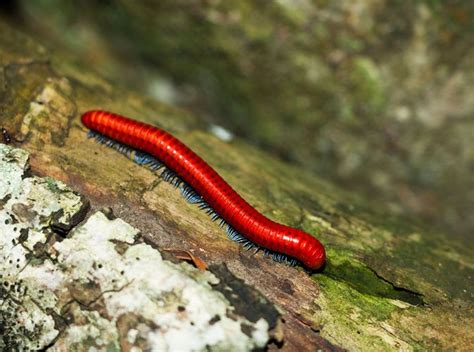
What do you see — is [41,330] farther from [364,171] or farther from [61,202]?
[364,171]

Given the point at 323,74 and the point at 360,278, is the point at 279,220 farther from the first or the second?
the point at 323,74

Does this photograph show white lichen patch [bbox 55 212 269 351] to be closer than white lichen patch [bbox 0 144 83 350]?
Yes

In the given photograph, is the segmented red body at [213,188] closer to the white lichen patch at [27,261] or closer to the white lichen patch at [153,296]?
the white lichen patch at [153,296]

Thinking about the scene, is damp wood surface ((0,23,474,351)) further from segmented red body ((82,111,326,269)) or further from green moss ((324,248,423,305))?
segmented red body ((82,111,326,269))

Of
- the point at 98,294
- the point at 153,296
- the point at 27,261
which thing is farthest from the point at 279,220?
the point at 27,261

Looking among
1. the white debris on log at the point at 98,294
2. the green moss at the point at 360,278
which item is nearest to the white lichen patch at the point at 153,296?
the white debris on log at the point at 98,294

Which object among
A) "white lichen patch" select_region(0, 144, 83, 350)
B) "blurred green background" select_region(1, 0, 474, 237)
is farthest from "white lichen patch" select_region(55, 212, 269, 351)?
→ "blurred green background" select_region(1, 0, 474, 237)
